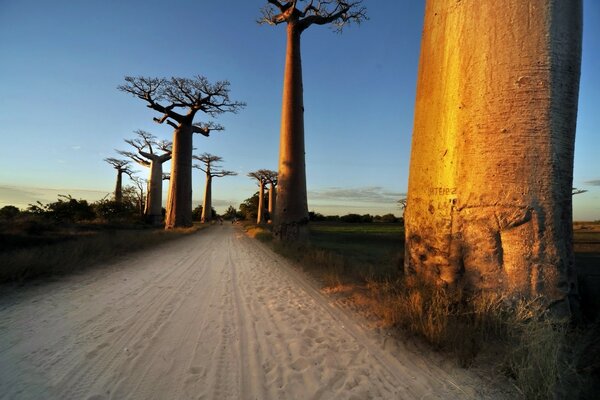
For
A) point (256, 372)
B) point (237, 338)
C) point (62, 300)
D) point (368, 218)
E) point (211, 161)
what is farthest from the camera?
point (368, 218)

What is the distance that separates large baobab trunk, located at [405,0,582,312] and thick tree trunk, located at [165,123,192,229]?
19070 millimetres

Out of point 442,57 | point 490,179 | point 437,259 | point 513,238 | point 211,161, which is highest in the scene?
point 211,161

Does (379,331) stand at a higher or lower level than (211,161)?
lower

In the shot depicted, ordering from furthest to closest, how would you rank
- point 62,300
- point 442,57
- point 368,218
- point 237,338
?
point 368,218
point 62,300
point 442,57
point 237,338

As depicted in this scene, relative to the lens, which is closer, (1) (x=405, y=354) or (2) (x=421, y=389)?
(2) (x=421, y=389)

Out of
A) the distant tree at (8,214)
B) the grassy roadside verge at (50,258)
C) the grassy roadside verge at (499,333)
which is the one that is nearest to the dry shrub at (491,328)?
the grassy roadside verge at (499,333)

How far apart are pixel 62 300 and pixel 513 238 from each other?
5.34 metres

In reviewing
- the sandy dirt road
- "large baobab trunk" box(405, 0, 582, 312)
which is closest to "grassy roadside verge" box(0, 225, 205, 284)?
the sandy dirt road

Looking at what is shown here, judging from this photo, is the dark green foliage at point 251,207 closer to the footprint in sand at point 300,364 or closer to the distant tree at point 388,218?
the distant tree at point 388,218

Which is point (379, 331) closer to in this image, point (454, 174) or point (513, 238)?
point (513, 238)


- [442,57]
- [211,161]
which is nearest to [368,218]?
[211,161]

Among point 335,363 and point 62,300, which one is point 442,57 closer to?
point 335,363

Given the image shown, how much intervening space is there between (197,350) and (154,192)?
2979 centimetres

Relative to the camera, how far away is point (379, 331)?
130 inches
